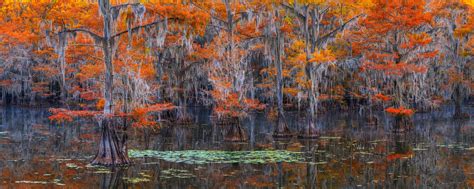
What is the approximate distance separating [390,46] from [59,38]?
16773 millimetres

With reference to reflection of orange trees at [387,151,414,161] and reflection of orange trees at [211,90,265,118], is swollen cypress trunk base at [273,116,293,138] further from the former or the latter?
Answer: reflection of orange trees at [387,151,414,161]

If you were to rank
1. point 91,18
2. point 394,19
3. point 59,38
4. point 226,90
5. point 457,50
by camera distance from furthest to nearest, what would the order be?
point 457,50 → point 91,18 → point 394,19 → point 226,90 → point 59,38

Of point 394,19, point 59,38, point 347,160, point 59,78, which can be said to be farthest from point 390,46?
point 59,78

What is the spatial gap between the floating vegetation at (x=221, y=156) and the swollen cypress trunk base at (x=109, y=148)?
5.86 ft

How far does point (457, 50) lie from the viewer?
3431 cm

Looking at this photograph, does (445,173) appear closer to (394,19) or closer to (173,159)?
(173,159)

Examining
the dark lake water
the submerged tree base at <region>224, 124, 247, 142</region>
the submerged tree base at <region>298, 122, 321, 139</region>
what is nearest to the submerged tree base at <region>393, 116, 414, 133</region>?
the dark lake water

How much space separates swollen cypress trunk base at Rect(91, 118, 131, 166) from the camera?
48.7 feet

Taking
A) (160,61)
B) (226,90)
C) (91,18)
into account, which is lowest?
(226,90)

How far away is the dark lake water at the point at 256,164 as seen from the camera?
41.7ft

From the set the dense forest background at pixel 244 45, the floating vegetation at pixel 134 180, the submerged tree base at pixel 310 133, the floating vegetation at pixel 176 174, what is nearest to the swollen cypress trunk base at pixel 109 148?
the dense forest background at pixel 244 45

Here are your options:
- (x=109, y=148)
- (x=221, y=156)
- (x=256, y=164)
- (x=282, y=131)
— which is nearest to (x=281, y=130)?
(x=282, y=131)

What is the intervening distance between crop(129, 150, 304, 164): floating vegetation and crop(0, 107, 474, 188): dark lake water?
518mm

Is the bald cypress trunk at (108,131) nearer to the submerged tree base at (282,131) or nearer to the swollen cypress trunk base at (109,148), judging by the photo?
the swollen cypress trunk base at (109,148)
